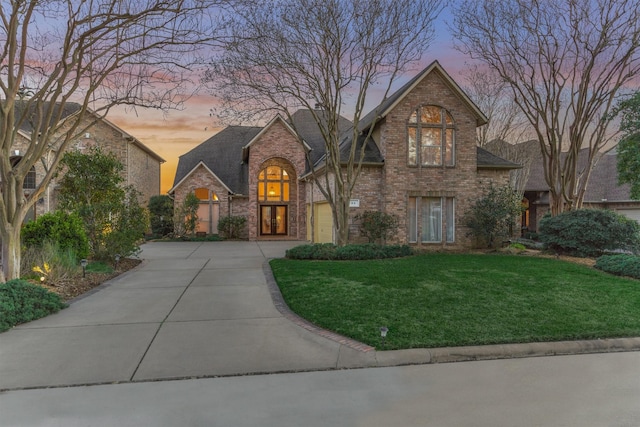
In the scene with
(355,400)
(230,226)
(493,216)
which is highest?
(493,216)

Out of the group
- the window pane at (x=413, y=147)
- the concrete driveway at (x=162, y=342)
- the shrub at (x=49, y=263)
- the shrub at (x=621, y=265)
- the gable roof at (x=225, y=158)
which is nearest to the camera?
the concrete driveway at (x=162, y=342)

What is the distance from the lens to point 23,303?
650cm

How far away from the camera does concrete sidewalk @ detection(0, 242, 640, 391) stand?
14.9 feet

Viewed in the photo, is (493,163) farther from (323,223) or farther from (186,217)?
(186,217)

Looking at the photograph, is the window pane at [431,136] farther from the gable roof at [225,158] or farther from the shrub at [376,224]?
the gable roof at [225,158]

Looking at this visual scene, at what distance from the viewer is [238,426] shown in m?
3.41

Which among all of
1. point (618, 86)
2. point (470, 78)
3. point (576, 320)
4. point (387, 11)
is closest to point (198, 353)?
point (576, 320)

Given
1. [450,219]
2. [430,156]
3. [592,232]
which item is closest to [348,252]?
[450,219]

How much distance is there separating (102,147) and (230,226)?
27.3 ft

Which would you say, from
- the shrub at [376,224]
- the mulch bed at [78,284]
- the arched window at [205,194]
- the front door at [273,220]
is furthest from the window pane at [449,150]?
the arched window at [205,194]

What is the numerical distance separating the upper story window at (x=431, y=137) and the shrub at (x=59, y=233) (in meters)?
12.1

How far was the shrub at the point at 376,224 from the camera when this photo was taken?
15547 millimetres

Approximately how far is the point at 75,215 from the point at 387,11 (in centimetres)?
1203

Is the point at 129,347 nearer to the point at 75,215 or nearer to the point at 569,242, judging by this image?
the point at 75,215
